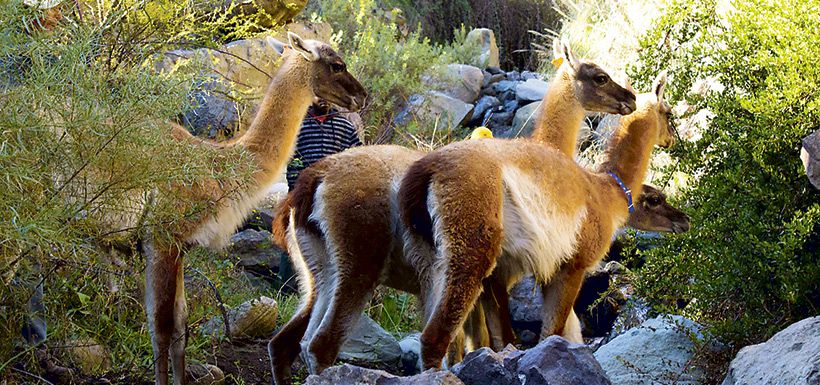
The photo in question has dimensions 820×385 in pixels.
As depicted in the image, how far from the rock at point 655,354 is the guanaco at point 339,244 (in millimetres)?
1284

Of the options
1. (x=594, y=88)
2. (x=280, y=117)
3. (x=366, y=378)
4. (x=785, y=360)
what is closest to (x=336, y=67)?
(x=280, y=117)

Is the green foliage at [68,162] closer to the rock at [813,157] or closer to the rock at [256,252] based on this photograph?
the rock at [813,157]

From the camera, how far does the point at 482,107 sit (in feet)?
52.7

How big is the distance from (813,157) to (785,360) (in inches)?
63.7

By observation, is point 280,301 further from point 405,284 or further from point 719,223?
point 719,223

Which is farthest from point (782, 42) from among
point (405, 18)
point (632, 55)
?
point (405, 18)

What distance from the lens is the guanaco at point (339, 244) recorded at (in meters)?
5.49

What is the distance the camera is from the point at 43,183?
402 centimetres

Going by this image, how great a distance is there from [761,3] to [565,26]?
11.5 m

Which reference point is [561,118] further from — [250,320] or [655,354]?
[250,320]

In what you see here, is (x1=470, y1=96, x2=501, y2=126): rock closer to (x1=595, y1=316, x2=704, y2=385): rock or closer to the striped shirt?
the striped shirt

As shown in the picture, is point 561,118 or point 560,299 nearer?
point 560,299

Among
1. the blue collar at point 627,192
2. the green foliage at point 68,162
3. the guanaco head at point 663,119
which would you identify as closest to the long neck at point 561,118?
the guanaco head at point 663,119

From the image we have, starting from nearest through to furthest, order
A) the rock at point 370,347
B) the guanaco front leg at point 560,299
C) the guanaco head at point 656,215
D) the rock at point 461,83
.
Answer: the guanaco front leg at point 560,299 → the guanaco head at point 656,215 → the rock at point 370,347 → the rock at point 461,83
